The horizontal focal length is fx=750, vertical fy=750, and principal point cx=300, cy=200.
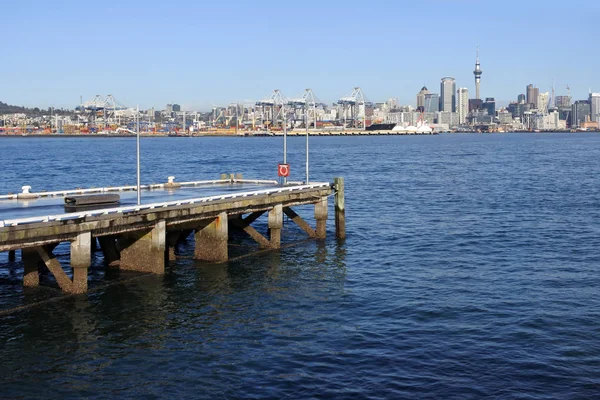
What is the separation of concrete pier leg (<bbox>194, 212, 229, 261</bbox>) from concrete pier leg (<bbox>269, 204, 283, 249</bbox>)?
13.8 ft

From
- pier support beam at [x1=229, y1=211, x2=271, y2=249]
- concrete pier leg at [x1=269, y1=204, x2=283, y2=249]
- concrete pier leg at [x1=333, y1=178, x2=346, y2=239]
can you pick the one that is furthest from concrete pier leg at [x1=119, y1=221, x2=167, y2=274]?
concrete pier leg at [x1=333, y1=178, x2=346, y2=239]

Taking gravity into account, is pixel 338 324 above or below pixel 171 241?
below

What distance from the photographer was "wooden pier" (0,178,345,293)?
29.6 metres

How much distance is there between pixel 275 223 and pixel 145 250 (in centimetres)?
967

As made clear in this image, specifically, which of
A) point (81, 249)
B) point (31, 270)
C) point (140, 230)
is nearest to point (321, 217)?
point (140, 230)

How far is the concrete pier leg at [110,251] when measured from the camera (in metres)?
37.7

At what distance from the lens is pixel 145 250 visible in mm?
35875

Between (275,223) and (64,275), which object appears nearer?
(64,275)

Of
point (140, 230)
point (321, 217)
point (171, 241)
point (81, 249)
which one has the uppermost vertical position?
point (140, 230)

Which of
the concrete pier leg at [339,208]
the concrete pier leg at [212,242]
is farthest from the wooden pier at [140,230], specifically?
the concrete pier leg at [339,208]

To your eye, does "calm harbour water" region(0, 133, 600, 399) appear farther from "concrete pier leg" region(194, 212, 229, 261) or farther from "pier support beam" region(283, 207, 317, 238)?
"pier support beam" region(283, 207, 317, 238)

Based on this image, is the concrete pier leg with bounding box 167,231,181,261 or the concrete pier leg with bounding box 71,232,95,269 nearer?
the concrete pier leg with bounding box 71,232,95,269

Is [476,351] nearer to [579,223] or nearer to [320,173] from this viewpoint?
[579,223]

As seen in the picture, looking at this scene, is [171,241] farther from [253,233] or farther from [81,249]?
[81,249]
